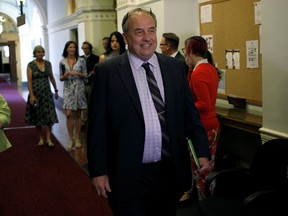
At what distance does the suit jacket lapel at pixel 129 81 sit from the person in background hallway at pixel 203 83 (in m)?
1.41

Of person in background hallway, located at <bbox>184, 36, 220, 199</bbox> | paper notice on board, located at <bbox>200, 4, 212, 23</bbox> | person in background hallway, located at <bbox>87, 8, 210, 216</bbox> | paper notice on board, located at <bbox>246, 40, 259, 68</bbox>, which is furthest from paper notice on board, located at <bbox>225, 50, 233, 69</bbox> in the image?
person in background hallway, located at <bbox>87, 8, 210, 216</bbox>

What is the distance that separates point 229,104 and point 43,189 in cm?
228

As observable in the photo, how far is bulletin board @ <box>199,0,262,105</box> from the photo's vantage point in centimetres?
447

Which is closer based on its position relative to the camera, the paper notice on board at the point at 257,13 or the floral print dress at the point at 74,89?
the paper notice on board at the point at 257,13

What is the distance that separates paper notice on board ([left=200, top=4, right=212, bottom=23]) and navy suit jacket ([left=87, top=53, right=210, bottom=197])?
116 inches

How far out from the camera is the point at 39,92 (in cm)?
663

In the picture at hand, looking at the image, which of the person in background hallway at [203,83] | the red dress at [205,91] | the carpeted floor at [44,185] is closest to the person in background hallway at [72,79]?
the carpeted floor at [44,185]

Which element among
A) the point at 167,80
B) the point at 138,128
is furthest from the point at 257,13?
the point at 138,128

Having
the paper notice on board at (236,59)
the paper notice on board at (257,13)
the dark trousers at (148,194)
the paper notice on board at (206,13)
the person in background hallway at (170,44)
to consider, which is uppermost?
the paper notice on board at (206,13)

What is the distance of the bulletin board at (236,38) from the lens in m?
4.47

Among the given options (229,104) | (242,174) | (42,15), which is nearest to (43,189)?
(229,104)

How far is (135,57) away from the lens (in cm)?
240

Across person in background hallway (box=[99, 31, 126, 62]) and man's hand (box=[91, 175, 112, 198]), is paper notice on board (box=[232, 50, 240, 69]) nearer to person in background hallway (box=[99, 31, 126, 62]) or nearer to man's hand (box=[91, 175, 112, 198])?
person in background hallway (box=[99, 31, 126, 62])

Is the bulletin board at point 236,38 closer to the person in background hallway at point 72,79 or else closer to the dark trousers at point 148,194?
Answer: the person in background hallway at point 72,79
